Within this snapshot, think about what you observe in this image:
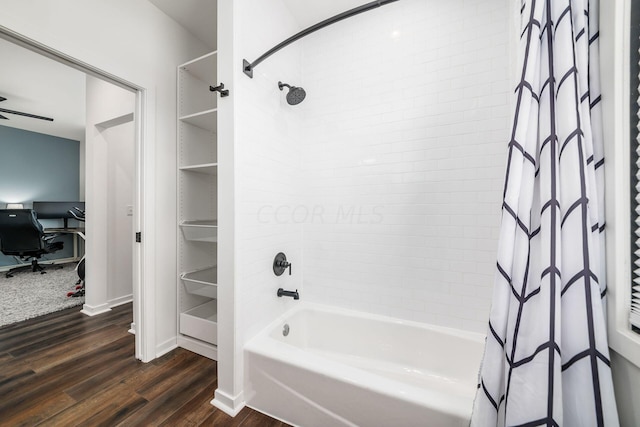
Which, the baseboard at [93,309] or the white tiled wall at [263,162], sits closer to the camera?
the white tiled wall at [263,162]

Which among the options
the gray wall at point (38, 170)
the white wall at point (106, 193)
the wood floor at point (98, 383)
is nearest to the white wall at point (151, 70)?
the wood floor at point (98, 383)

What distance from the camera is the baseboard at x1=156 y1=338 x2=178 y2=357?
6.17ft

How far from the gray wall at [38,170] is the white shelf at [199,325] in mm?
5104

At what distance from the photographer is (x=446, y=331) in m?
1.60

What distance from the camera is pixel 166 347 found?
1.94 m

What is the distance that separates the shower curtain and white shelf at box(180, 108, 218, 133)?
1871 mm

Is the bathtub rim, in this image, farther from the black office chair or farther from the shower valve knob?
the black office chair

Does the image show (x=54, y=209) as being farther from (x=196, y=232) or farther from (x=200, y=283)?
(x=200, y=283)

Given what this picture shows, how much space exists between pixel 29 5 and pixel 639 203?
262 cm

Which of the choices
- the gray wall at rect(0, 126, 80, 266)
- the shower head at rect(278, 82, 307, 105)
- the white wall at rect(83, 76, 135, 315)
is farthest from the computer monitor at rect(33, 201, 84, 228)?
the shower head at rect(278, 82, 307, 105)

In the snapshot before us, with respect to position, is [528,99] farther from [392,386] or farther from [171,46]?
[171,46]

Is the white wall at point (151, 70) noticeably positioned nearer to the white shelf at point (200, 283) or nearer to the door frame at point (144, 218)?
the door frame at point (144, 218)

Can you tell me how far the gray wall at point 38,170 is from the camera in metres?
4.41

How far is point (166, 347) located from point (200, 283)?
564mm
